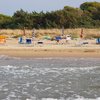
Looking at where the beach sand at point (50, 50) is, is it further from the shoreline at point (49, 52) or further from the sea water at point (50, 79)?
the sea water at point (50, 79)

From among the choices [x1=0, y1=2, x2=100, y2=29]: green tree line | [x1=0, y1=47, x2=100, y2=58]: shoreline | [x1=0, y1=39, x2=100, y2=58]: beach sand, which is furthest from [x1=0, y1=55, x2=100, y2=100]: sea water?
[x1=0, y1=2, x2=100, y2=29]: green tree line

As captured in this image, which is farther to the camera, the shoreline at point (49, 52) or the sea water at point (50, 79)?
the shoreline at point (49, 52)

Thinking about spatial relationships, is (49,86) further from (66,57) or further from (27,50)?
(27,50)

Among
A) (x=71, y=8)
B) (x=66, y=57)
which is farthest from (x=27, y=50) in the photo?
(x=71, y=8)

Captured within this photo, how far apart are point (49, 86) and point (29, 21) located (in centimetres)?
3127

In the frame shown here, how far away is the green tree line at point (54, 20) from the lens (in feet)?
137

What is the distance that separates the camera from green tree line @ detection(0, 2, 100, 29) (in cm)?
4162

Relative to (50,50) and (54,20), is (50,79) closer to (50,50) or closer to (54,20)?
(50,50)

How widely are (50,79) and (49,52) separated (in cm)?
864

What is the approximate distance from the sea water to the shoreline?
111 centimetres

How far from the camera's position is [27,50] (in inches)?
886

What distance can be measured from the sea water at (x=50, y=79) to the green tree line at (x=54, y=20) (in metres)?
21.9

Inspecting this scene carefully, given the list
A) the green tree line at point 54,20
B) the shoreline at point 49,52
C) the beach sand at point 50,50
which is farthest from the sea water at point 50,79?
the green tree line at point 54,20

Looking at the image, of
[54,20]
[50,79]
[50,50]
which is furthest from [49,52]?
[54,20]
